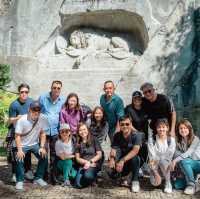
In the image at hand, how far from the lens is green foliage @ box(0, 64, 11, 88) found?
11.4 metres

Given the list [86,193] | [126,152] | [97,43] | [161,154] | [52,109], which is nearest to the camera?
[86,193]

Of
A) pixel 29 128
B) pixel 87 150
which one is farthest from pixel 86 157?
pixel 29 128

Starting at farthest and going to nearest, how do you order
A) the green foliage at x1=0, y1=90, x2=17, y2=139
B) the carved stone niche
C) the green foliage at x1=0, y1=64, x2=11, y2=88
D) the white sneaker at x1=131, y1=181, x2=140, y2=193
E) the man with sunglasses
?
the carved stone niche, the green foliage at x1=0, y1=64, x2=11, y2=88, the green foliage at x1=0, y1=90, x2=17, y2=139, the man with sunglasses, the white sneaker at x1=131, y1=181, x2=140, y2=193

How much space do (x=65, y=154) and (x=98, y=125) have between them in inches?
28.8

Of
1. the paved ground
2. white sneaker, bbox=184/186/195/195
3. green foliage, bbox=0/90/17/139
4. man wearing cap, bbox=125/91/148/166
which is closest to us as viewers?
the paved ground

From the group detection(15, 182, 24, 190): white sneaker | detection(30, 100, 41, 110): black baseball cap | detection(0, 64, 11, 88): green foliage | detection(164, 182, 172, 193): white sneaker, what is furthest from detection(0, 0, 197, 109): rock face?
detection(15, 182, 24, 190): white sneaker

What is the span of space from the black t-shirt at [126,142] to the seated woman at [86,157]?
11.3 inches

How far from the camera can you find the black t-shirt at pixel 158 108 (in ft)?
19.3

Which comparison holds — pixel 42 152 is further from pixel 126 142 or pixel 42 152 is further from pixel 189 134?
pixel 189 134

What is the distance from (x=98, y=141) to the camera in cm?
584

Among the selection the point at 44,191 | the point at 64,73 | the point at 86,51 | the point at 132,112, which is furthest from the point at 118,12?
the point at 44,191

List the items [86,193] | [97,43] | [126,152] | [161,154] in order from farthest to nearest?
[97,43] → [126,152] → [161,154] → [86,193]

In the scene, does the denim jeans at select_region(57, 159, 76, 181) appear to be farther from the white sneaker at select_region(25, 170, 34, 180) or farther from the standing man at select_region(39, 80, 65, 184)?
the white sneaker at select_region(25, 170, 34, 180)

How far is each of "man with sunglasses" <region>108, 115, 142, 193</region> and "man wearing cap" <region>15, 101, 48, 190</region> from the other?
1.06 metres
